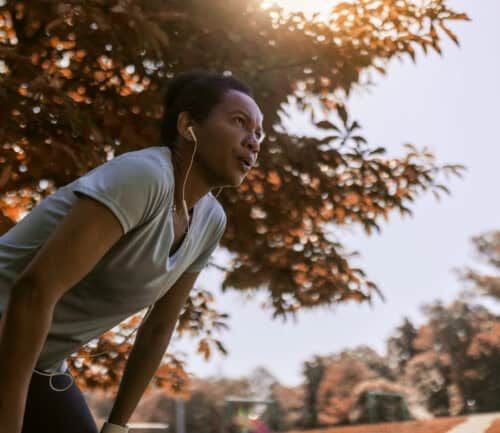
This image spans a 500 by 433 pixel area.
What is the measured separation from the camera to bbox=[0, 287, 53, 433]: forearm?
1238mm

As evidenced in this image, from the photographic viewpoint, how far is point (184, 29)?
3.50 m

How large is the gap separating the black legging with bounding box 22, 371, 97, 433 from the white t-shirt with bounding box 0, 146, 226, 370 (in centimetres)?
7

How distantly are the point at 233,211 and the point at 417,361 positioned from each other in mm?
42329

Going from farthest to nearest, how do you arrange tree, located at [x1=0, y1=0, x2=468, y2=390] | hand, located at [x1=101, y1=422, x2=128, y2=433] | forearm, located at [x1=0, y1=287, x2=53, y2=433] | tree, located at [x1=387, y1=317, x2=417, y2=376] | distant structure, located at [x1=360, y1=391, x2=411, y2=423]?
1. tree, located at [x1=387, y1=317, x2=417, y2=376]
2. distant structure, located at [x1=360, y1=391, x2=411, y2=423]
3. tree, located at [x1=0, y1=0, x2=468, y2=390]
4. hand, located at [x1=101, y1=422, x2=128, y2=433]
5. forearm, located at [x1=0, y1=287, x2=53, y2=433]

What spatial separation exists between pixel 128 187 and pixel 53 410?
2.58ft

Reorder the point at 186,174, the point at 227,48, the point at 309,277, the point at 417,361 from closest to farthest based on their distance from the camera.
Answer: the point at 186,174, the point at 227,48, the point at 309,277, the point at 417,361

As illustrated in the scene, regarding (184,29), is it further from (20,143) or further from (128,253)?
(128,253)

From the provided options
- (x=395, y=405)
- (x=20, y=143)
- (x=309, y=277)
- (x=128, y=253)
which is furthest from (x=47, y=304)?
(x=395, y=405)

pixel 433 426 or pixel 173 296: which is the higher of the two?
pixel 173 296

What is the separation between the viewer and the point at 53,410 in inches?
69.2

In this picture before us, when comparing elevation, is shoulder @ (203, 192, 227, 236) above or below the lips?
below

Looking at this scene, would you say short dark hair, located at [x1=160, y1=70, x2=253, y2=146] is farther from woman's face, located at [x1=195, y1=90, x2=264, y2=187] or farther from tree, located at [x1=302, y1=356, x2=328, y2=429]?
tree, located at [x1=302, y1=356, x2=328, y2=429]

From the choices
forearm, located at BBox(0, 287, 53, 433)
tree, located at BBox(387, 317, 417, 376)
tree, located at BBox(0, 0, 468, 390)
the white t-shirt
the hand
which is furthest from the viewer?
tree, located at BBox(387, 317, 417, 376)

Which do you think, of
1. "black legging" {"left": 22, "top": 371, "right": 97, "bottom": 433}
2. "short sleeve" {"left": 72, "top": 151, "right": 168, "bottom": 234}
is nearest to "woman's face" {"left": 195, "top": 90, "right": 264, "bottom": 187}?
"short sleeve" {"left": 72, "top": 151, "right": 168, "bottom": 234}
